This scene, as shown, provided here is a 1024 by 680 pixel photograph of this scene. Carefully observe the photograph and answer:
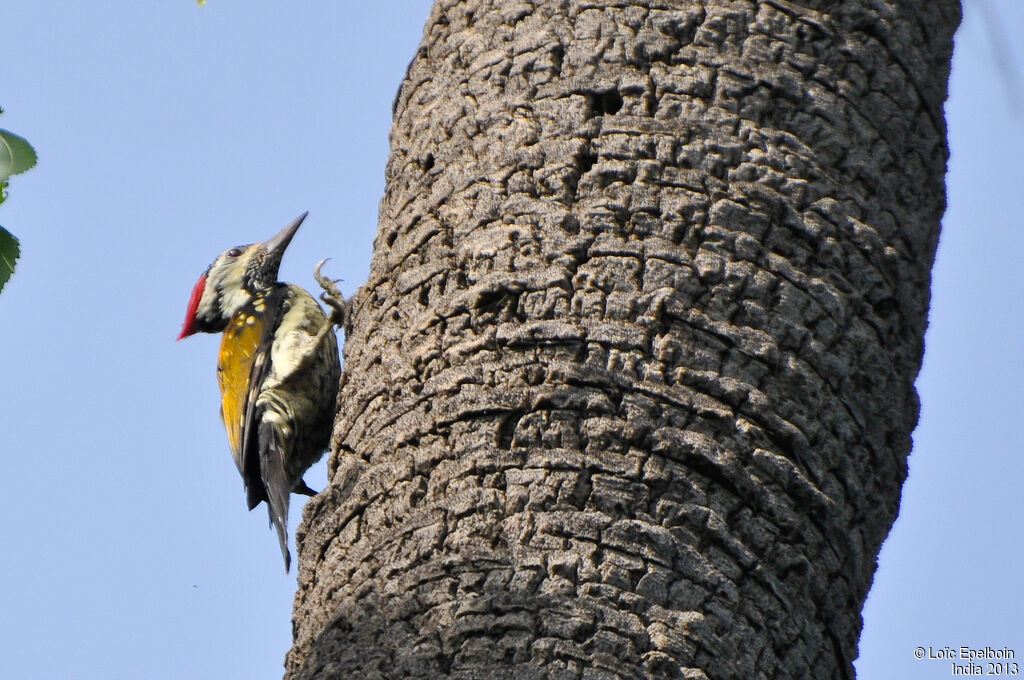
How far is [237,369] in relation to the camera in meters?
5.07

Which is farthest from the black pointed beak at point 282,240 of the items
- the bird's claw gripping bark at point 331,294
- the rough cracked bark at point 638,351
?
the rough cracked bark at point 638,351

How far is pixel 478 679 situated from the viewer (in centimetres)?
185

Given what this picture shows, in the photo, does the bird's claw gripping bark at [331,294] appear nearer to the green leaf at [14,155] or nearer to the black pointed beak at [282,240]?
the black pointed beak at [282,240]

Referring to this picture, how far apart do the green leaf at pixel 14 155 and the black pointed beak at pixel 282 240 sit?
→ 13.0ft

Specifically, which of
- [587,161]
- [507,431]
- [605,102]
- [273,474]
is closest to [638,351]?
[507,431]

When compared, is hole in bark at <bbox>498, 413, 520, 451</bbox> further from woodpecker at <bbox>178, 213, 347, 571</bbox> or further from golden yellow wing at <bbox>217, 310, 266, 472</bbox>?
golden yellow wing at <bbox>217, 310, 266, 472</bbox>

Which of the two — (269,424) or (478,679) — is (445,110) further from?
(269,424)

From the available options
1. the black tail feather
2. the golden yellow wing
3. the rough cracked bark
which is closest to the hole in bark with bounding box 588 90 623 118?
the rough cracked bark

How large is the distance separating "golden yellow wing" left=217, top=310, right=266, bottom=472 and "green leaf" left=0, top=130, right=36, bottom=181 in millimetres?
2966

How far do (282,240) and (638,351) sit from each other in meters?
4.05

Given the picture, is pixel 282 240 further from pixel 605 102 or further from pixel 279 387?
pixel 605 102

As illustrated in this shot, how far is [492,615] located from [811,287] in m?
0.87

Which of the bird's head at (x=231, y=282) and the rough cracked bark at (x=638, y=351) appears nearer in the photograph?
the rough cracked bark at (x=638, y=351)

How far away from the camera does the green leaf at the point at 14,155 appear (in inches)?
74.9
